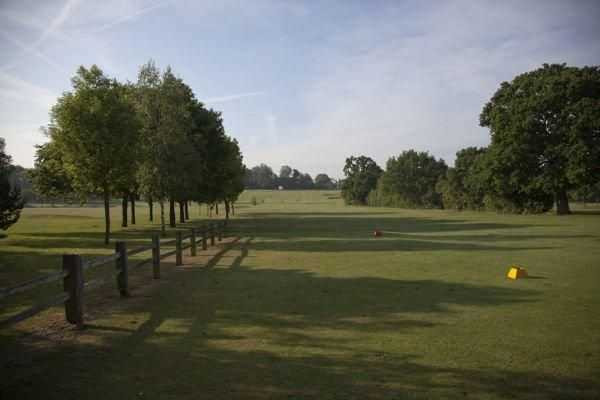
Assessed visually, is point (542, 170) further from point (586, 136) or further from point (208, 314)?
A: point (208, 314)

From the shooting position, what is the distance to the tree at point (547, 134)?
38.2 metres

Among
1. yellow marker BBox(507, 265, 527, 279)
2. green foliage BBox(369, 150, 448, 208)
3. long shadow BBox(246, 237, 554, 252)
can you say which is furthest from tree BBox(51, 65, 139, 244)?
green foliage BBox(369, 150, 448, 208)

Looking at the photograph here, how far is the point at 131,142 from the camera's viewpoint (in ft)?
79.9

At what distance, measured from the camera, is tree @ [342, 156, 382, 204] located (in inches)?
4621

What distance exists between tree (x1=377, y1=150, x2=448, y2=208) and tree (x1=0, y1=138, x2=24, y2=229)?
253 ft

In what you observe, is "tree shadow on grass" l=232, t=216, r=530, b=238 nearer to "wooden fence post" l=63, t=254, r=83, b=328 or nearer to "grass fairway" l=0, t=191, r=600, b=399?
"grass fairway" l=0, t=191, r=600, b=399

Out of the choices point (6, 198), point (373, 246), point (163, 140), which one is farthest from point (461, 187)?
point (6, 198)

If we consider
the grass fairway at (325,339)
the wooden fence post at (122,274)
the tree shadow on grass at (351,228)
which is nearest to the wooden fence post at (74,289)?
the grass fairway at (325,339)

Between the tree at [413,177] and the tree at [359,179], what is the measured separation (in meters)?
21.2

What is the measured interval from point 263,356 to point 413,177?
90.2m

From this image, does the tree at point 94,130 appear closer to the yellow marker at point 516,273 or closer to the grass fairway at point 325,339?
the grass fairway at point 325,339

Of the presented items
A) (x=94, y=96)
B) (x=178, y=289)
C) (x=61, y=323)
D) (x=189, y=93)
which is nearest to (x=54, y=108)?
(x=94, y=96)

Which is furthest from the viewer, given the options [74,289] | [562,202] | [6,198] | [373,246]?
[562,202]

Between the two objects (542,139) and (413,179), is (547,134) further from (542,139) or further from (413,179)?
(413,179)
